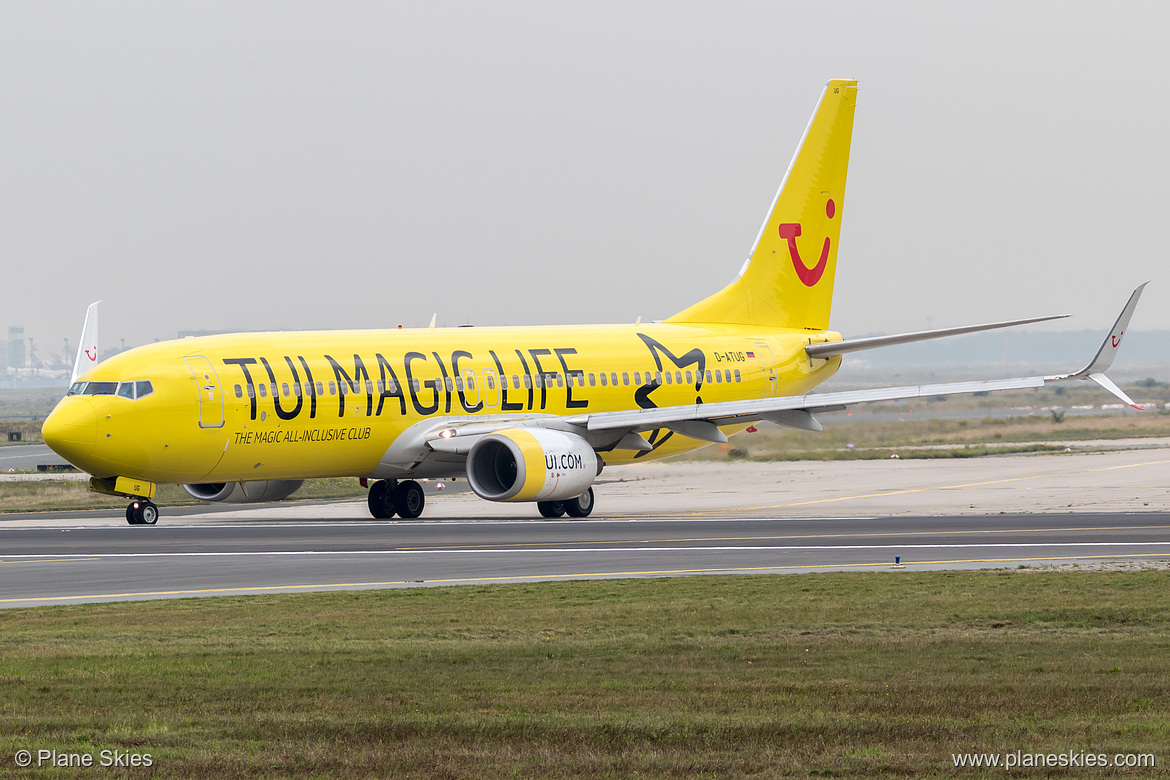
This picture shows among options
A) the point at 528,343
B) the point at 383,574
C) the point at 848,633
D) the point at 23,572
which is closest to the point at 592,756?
the point at 848,633

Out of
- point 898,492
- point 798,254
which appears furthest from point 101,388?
point 898,492

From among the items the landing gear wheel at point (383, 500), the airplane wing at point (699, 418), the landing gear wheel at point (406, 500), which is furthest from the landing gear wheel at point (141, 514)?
the airplane wing at point (699, 418)

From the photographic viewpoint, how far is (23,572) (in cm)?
2436

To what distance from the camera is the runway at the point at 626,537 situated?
23641 millimetres

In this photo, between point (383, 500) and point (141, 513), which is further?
point (383, 500)

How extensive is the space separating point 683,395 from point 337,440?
34.7 feet

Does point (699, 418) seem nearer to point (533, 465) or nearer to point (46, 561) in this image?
point (533, 465)

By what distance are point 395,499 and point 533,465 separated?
513cm

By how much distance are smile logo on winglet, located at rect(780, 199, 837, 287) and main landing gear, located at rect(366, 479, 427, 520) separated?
1447 centimetres

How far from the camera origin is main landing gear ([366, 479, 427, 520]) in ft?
125

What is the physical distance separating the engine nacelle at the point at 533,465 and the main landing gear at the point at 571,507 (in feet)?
3.08

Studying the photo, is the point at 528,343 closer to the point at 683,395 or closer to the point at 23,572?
the point at 683,395

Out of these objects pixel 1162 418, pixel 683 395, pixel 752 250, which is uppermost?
pixel 752 250

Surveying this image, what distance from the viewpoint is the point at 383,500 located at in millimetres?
38156
